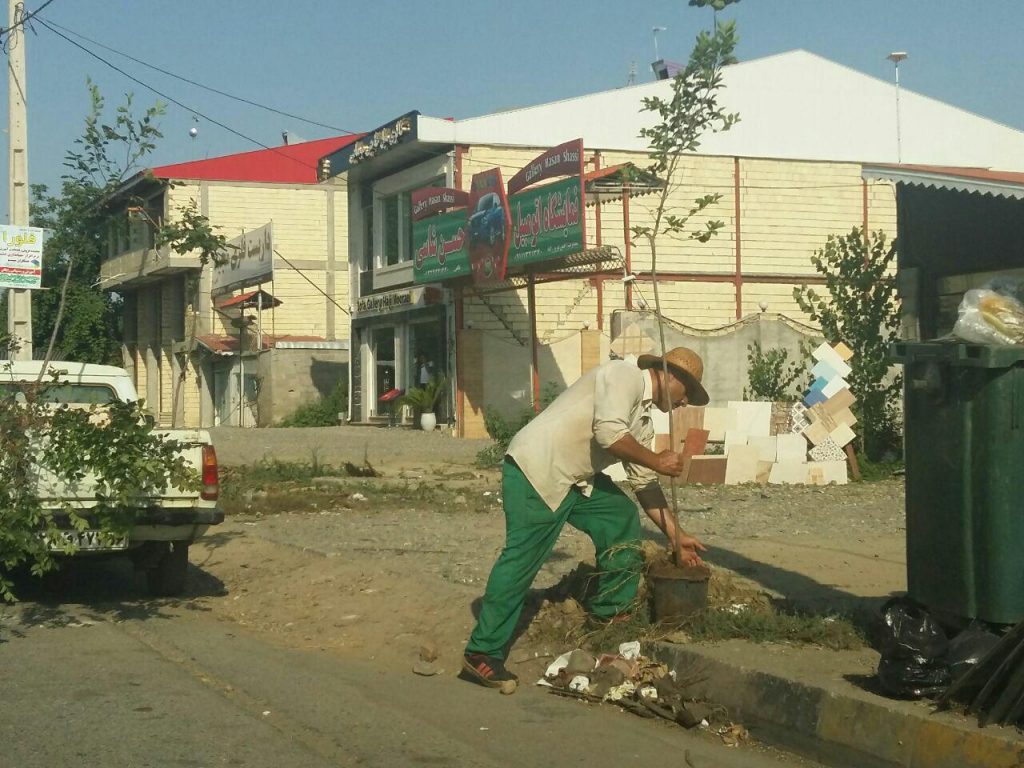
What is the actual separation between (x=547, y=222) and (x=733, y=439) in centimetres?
743

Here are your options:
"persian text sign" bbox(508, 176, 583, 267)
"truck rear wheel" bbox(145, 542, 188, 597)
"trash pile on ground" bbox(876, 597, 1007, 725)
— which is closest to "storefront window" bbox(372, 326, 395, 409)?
"persian text sign" bbox(508, 176, 583, 267)

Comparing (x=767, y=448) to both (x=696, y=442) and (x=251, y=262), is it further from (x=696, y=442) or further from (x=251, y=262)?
(x=251, y=262)

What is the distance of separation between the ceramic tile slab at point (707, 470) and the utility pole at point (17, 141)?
851cm

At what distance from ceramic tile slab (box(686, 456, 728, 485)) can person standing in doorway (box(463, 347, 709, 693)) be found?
8.87 metres

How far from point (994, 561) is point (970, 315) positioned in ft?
3.44

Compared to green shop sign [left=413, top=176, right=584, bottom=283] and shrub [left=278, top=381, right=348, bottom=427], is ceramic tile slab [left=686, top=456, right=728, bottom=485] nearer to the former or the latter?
green shop sign [left=413, top=176, right=584, bottom=283]

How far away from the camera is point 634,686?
Answer: 19.8 ft

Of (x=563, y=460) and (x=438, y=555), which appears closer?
(x=563, y=460)

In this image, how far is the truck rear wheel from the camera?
906 centimetres

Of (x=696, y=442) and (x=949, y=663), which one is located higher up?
(x=696, y=442)

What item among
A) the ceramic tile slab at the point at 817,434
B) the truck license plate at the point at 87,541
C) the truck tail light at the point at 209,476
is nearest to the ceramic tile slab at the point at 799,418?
the ceramic tile slab at the point at 817,434

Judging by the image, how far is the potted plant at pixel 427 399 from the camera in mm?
27016

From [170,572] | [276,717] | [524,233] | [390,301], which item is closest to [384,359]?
[390,301]

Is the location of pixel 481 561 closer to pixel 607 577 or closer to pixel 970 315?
pixel 607 577
